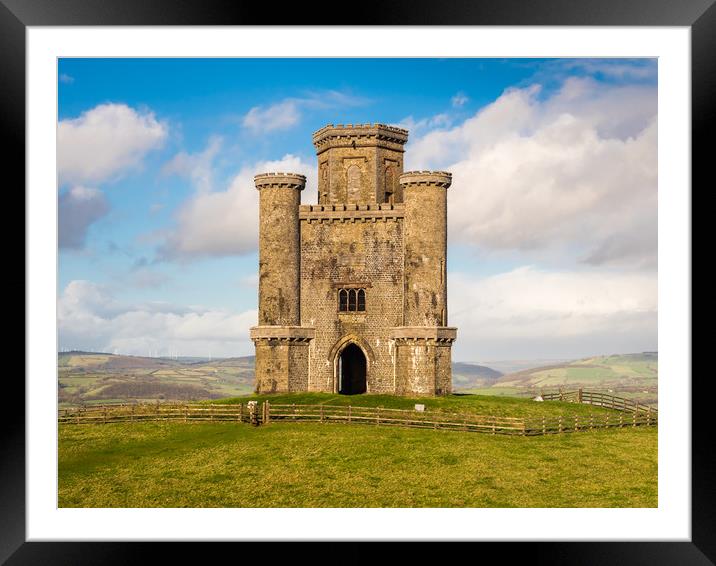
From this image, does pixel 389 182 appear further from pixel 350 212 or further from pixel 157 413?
pixel 157 413

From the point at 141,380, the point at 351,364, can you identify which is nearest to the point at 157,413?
the point at 351,364

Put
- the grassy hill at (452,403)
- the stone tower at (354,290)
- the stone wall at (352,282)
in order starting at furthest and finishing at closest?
the stone wall at (352,282), the stone tower at (354,290), the grassy hill at (452,403)

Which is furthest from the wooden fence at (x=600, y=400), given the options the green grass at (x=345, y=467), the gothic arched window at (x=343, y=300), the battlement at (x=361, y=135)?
the battlement at (x=361, y=135)

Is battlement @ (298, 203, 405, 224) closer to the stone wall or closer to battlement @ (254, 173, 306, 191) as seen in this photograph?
the stone wall

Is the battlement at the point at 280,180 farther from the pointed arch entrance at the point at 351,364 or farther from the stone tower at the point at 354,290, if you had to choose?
the pointed arch entrance at the point at 351,364
